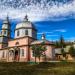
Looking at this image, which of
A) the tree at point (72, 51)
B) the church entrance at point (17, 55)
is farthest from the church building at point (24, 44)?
the tree at point (72, 51)

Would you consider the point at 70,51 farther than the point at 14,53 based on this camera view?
Yes

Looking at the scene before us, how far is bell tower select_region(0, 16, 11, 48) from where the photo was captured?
227 feet

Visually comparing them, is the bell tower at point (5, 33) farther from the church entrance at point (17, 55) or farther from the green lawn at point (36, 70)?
the green lawn at point (36, 70)

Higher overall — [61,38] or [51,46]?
[61,38]

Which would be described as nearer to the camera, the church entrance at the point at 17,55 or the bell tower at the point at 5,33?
the church entrance at the point at 17,55

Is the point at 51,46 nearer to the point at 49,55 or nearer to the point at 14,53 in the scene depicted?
the point at 49,55

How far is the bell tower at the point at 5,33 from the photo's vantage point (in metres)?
69.1

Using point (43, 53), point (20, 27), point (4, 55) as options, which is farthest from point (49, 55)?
point (4, 55)

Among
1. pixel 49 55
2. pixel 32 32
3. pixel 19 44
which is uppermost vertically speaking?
pixel 32 32

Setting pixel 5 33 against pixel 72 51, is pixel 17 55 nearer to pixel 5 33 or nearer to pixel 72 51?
pixel 5 33

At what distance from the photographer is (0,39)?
69.2 metres

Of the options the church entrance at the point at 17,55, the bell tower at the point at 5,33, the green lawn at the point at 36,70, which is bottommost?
the green lawn at the point at 36,70

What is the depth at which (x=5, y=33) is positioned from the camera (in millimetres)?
71375

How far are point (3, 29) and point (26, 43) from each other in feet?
66.3
